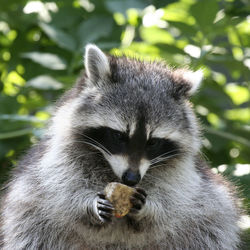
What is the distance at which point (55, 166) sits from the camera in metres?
4.72

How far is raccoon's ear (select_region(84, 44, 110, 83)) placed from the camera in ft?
15.3

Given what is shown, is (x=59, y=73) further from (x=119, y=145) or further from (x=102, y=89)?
(x=119, y=145)

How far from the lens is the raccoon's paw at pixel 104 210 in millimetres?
4312

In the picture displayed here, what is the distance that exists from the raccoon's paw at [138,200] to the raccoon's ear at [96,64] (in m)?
0.89

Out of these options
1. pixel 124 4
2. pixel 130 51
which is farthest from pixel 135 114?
pixel 130 51

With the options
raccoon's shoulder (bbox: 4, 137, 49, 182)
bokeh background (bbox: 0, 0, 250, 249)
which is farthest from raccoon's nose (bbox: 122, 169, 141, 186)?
bokeh background (bbox: 0, 0, 250, 249)

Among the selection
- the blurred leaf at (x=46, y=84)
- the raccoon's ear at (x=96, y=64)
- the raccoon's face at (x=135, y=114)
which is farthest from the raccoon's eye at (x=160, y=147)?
the blurred leaf at (x=46, y=84)

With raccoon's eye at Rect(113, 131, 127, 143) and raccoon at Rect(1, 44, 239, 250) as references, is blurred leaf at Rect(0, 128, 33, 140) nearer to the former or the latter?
raccoon at Rect(1, 44, 239, 250)

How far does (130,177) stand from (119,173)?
9 cm

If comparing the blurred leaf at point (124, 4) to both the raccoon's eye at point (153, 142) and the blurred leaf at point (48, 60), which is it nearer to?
the blurred leaf at point (48, 60)

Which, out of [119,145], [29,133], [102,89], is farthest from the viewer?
[29,133]

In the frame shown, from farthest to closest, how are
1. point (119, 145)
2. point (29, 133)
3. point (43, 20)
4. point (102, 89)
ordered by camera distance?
point (43, 20) → point (29, 133) → point (102, 89) → point (119, 145)

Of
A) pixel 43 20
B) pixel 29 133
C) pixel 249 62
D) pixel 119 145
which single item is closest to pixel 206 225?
pixel 119 145

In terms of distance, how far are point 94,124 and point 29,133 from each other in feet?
5.37
